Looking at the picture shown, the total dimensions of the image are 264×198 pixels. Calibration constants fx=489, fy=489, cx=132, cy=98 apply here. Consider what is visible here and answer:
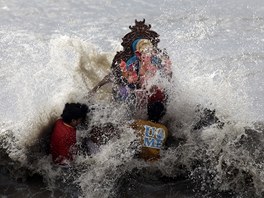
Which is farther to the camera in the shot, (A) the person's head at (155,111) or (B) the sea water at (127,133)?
(A) the person's head at (155,111)

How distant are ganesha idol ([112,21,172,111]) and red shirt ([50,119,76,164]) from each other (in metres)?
0.99

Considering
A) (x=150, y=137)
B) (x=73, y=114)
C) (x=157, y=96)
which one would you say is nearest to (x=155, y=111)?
(x=150, y=137)

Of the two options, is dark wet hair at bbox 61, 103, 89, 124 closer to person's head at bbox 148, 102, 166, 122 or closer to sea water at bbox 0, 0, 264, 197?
sea water at bbox 0, 0, 264, 197

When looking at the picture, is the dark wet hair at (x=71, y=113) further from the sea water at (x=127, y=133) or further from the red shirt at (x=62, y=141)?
the sea water at (x=127, y=133)

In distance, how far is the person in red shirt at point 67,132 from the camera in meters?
5.11

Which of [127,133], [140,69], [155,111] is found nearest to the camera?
[127,133]

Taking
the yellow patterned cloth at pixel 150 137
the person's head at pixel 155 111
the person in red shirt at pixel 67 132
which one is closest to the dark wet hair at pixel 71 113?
the person in red shirt at pixel 67 132

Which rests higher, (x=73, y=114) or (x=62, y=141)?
(x=73, y=114)

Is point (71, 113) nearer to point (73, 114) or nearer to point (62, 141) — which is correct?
point (73, 114)

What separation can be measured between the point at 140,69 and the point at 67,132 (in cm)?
150

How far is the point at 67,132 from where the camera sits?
16.9 feet

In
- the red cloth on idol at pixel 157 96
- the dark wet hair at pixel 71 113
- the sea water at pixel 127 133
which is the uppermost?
the red cloth on idol at pixel 157 96

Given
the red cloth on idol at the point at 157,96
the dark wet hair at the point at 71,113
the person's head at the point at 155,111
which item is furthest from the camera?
the red cloth on idol at the point at 157,96

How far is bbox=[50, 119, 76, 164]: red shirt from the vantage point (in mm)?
5144
